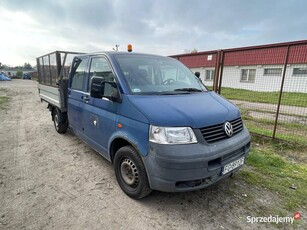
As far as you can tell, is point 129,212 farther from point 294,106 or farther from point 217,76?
point 294,106

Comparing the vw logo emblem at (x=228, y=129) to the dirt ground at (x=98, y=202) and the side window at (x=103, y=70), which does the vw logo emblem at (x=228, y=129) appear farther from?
the side window at (x=103, y=70)

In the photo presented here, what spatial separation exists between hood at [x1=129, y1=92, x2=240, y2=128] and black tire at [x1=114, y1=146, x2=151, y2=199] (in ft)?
2.00

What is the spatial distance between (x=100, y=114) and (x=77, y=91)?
1152mm

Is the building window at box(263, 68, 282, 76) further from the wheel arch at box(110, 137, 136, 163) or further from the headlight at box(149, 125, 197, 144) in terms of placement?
the wheel arch at box(110, 137, 136, 163)

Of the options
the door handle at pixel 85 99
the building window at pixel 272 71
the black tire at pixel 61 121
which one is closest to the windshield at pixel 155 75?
the door handle at pixel 85 99

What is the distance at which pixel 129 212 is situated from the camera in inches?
98.5

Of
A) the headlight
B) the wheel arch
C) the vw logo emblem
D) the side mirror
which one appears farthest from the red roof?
the wheel arch

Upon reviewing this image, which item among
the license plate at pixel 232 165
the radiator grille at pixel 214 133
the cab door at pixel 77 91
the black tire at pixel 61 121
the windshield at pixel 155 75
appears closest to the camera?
the radiator grille at pixel 214 133

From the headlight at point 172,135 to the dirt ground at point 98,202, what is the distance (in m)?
1.01

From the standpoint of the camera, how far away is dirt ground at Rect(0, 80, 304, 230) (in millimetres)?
2326

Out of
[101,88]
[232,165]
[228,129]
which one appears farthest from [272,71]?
[101,88]

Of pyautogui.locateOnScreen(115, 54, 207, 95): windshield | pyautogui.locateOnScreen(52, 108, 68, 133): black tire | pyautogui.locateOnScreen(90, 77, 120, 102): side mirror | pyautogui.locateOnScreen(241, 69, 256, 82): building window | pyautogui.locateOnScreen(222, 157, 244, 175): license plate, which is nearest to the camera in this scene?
pyautogui.locateOnScreen(222, 157, 244, 175): license plate

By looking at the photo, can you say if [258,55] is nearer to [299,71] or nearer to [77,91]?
[299,71]

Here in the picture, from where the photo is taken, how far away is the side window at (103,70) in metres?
2.96
